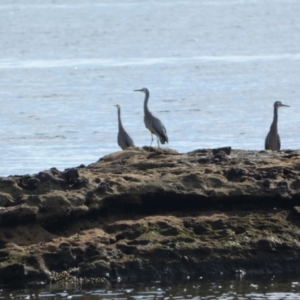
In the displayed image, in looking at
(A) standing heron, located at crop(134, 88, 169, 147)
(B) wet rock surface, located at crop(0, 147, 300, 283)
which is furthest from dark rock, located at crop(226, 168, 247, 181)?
(A) standing heron, located at crop(134, 88, 169, 147)

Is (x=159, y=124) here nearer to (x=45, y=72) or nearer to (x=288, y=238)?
(x=288, y=238)

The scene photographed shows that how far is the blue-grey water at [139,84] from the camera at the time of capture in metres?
17.2

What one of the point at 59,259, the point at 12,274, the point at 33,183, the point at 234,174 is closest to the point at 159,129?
the point at 234,174

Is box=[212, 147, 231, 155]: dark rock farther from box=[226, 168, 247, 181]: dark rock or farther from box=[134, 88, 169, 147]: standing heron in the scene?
box=[134, 88, 169, 147]: standing heron

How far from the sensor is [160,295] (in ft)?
25.3

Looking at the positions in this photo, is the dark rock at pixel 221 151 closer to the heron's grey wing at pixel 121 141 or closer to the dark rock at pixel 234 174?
the dark rock at pixel 234 174

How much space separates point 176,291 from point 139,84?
18961mm

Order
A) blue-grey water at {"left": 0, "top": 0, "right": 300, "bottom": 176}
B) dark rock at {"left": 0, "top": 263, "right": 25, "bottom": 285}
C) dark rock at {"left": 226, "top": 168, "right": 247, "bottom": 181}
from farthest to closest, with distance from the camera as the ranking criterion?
blue-grey water at {"left": 0, "top": 0, "right": 300, "bottom": 176}
dark rock at {"left": 226, "top": 168, "right": 247, "bottom": 181}
dark rock at {"left": 0, "top": 263, "right": 25, "bottom": 285}

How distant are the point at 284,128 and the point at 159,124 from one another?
4.74m

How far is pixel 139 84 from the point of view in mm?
26531

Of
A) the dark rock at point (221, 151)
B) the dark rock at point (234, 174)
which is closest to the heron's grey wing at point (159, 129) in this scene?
the dark rock at point (221, 151)

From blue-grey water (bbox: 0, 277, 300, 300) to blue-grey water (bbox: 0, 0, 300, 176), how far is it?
6202 mm

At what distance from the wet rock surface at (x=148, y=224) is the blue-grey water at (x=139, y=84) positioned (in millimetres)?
5590

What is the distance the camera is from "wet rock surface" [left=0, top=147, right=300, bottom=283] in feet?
26.2
